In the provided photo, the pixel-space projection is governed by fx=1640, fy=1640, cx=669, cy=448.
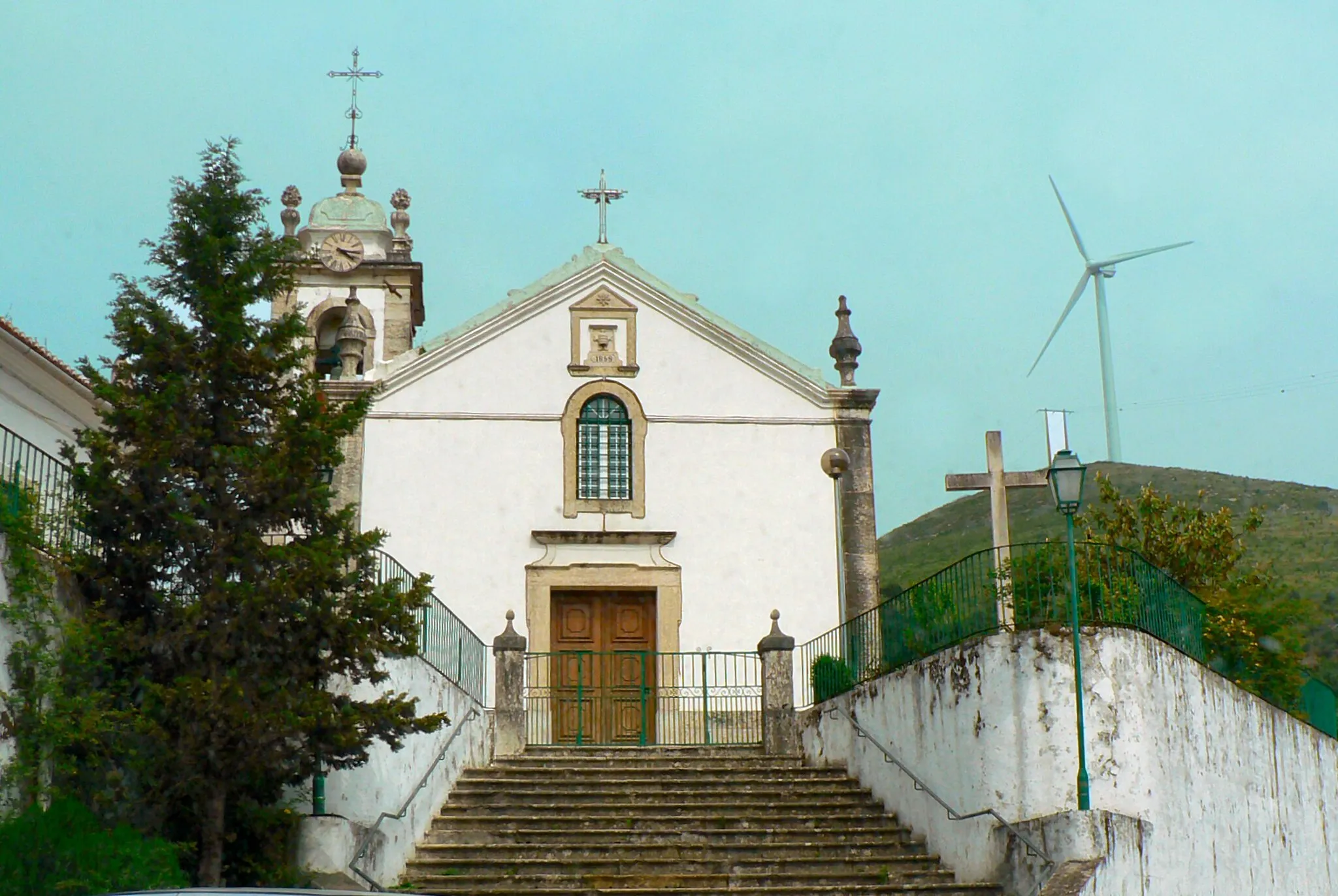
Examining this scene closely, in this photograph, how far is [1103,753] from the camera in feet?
45.0

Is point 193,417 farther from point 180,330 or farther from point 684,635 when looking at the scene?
point 684,635

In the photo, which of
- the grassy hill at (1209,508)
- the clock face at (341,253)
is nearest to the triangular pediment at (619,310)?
the clock face at (341,253)

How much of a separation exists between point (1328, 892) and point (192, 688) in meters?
12.3

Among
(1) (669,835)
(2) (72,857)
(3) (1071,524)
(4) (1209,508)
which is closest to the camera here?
(2) (72,857)

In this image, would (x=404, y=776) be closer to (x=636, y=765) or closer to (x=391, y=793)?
(x=391, y=793)

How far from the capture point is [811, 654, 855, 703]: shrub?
18.3 meters

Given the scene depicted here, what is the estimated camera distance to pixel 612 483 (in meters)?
22.1

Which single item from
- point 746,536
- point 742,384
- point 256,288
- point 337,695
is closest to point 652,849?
point 337,695

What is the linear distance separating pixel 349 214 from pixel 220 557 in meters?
16.0

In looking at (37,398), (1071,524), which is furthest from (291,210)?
(1071,524)

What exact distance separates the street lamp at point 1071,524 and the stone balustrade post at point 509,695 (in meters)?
6.91

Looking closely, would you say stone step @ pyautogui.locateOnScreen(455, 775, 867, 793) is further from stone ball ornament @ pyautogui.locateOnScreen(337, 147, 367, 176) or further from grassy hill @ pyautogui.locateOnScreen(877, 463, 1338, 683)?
grassy hill @ pyautogui.locateOnScreen(877, 463, 1338, 683)

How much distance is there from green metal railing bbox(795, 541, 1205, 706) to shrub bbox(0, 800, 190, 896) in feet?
24.0

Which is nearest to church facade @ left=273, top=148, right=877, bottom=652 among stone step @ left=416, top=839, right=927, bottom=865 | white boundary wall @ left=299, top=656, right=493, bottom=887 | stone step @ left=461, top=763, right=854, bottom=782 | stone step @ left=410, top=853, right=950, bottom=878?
stone step @ left=461, top=763, right=854, bottom=782
